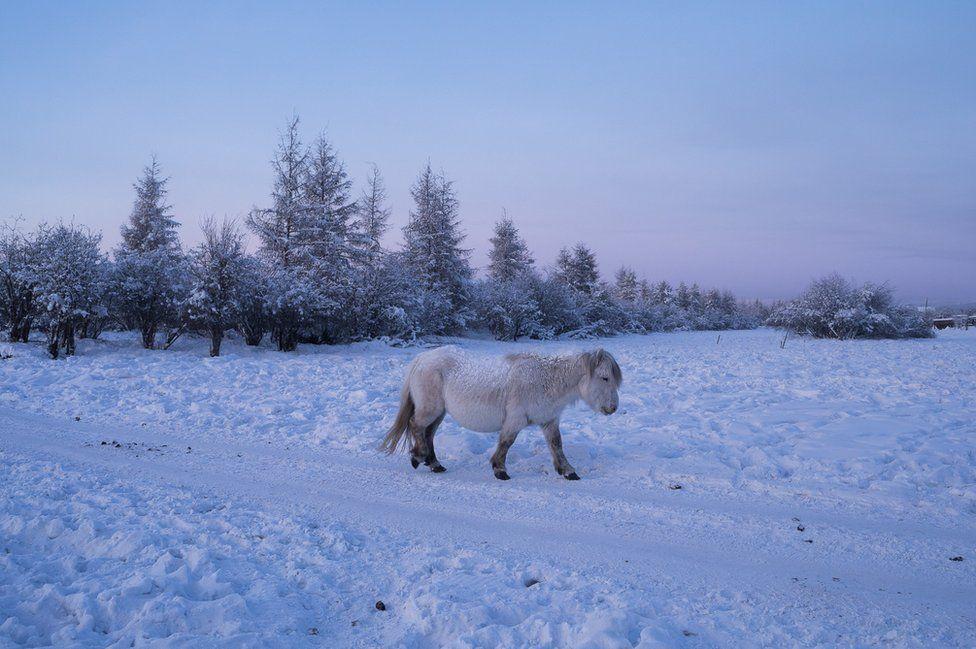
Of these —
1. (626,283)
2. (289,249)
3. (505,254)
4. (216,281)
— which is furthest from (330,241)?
(626,283)

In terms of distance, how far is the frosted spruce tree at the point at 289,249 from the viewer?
61.4ft

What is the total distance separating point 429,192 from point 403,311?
12.6m

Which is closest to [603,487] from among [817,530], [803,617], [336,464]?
[817,530]

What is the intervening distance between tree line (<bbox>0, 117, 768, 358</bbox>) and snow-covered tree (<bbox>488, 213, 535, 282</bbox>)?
81 millimetres

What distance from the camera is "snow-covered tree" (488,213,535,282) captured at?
131ft

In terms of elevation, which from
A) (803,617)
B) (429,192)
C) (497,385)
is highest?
(429,192)

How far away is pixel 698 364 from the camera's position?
58.3ft

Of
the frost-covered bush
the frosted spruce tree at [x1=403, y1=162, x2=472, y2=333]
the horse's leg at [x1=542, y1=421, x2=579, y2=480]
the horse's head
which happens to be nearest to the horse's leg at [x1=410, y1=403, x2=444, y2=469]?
the horse's leg at [x1=542, y1=421, x2=579, y2=480]

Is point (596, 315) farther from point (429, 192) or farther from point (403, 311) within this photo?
point (403, 311)

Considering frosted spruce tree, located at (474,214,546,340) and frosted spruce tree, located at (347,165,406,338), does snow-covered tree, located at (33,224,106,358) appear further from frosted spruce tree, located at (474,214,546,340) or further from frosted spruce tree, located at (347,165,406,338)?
frosted spruce tree, located at (474,214,546,340)

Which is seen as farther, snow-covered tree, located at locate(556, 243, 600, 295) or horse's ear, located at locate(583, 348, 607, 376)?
snow-covered tree, located at locate(556, 243, 600, 295)

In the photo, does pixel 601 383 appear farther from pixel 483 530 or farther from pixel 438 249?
pixel 438 249

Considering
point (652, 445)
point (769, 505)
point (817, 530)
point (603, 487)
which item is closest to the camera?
point (817, 530)

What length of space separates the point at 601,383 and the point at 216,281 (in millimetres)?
14577
